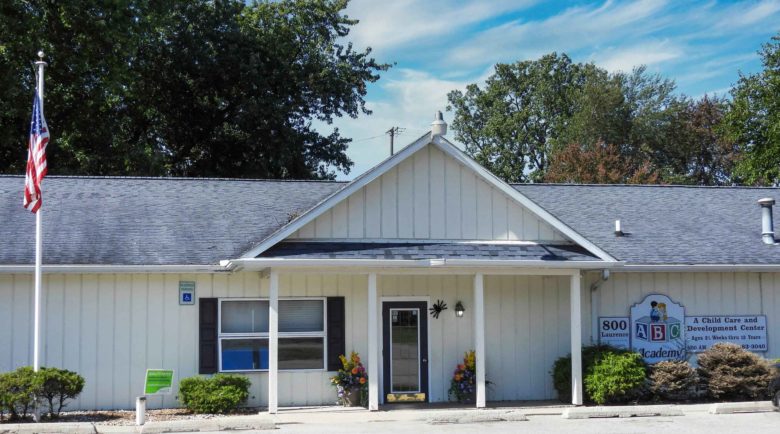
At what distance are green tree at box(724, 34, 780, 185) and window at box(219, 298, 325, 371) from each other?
24.9 meters

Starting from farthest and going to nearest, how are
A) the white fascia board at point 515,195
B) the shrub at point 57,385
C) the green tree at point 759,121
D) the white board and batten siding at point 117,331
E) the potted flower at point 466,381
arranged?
the green tree at point 759,121, the potted flower at point 466,381, the white fascia board at point 515,195, the white board and batten siding at point 117,331, the shrub at point 57,385

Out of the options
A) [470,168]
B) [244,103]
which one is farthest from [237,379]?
[244,103]

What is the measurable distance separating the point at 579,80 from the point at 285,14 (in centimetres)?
2408

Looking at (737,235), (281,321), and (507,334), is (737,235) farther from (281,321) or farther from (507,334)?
(281,321)

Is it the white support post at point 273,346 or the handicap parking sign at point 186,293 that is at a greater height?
the handicap parking sign at point 186,293

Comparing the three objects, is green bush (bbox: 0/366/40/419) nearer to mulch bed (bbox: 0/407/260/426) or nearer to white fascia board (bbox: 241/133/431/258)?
mulch bed (bbox: 0/407/260/426)

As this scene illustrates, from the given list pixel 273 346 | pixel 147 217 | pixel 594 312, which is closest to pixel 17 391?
pixel 273 346

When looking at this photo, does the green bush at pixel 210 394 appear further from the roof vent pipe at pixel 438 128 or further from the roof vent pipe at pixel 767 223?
the roof vent pipe at pixel 767 223

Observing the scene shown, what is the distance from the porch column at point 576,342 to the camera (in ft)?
57.6

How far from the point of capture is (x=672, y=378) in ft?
58.4

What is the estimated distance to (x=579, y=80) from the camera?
58812 millimetres

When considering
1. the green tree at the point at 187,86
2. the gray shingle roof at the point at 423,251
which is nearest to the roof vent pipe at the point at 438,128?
the gray shingle roof at the point at 423,251

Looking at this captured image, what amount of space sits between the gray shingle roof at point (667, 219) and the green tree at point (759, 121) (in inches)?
539

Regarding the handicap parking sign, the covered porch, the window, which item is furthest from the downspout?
the handicap parking sign
